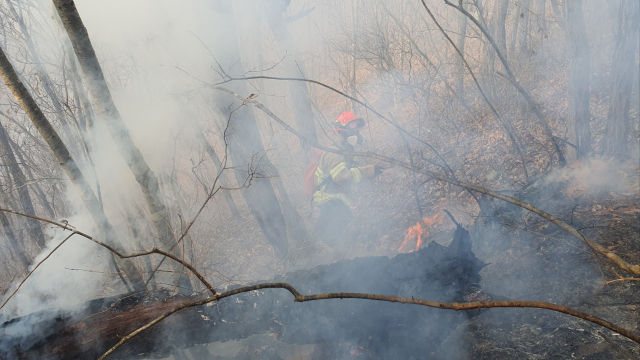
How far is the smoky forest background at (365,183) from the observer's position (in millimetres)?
3551

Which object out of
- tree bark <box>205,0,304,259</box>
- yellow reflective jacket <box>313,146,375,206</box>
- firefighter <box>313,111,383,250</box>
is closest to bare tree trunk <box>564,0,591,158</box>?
firefighter <box>313,111,383,250</box>

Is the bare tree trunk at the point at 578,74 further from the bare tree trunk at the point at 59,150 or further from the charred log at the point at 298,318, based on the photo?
the bare tree trunk at the point at 59,150

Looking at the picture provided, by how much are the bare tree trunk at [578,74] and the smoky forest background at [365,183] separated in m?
0.02

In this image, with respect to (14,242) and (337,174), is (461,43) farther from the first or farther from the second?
(14,242)

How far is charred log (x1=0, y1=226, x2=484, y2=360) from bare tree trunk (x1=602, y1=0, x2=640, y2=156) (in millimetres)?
3517

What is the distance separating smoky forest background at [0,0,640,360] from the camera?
11.6 feet

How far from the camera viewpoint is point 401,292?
387 centimetres

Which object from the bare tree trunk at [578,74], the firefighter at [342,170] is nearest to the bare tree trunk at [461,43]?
the bare tree trunk at [578,74]

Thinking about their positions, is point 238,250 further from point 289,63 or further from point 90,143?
point 289,63

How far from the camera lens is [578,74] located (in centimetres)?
560

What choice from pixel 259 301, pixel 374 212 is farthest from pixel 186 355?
pixel 374 212

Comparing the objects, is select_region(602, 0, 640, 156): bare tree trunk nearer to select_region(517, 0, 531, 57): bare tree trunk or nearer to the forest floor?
the forest floor

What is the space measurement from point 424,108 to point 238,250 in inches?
271

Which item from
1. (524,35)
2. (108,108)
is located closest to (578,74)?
(524,35)
